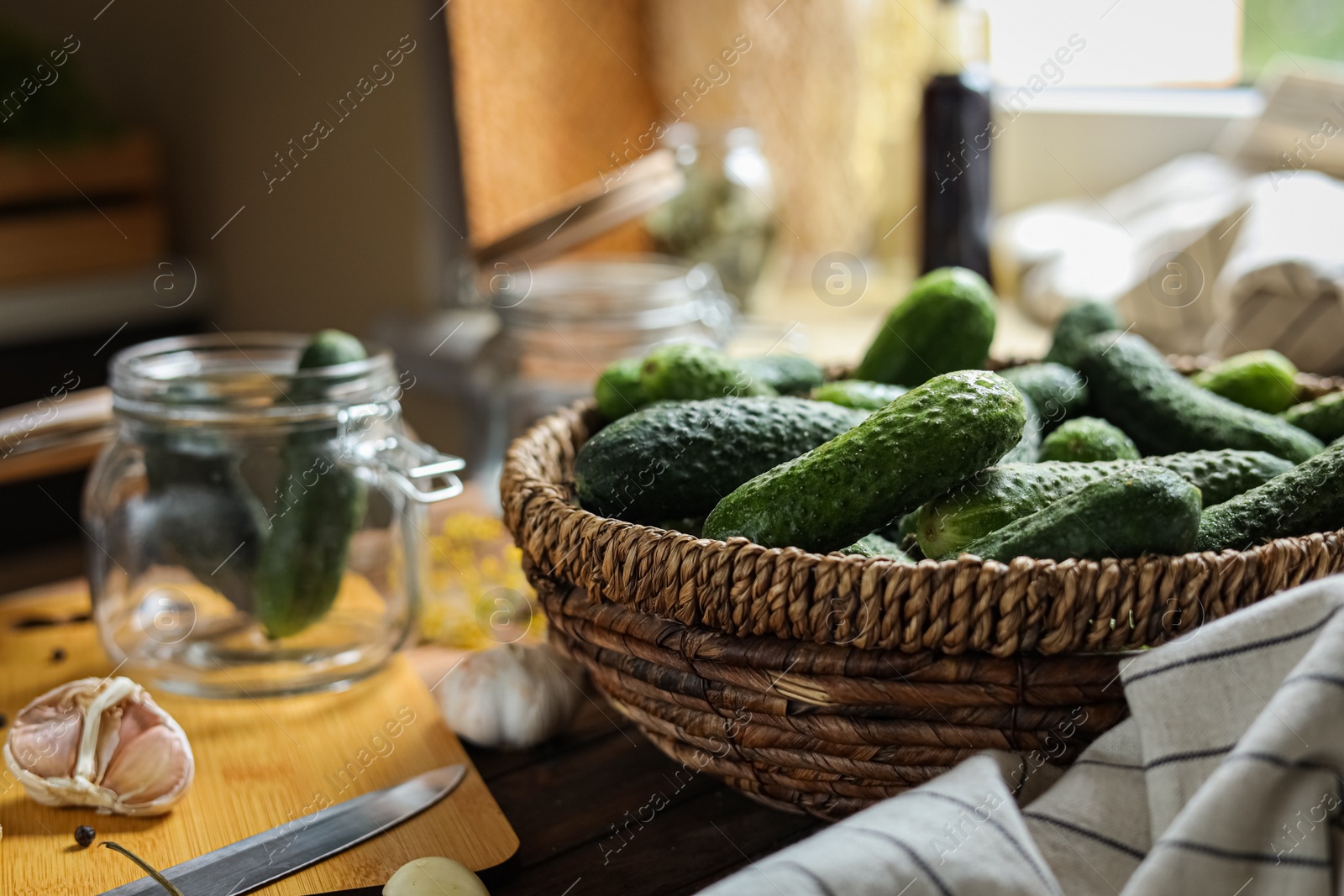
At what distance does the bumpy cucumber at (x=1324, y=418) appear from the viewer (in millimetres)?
832

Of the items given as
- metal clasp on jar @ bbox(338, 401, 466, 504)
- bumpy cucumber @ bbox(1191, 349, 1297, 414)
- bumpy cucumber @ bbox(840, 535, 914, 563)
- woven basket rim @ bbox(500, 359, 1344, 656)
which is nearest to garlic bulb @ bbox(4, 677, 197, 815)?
metal clasp on jar @ bbox(338, 401, 466, 504)

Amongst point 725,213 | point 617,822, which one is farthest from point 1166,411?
point 725,213

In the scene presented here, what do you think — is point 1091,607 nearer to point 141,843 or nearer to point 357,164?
point 141,843

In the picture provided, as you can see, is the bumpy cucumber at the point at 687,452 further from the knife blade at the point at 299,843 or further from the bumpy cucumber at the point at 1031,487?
the knife blade at the point at 299,843

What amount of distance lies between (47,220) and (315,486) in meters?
2.53

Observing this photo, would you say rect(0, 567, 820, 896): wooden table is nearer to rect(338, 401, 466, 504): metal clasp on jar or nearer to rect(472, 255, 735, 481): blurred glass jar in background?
rect(338, 401, 466, 504): metal clasp on jar

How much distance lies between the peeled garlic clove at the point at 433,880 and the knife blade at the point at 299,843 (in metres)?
0.07

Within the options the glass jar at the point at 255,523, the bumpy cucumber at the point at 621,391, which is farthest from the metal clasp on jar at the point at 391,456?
the bumpy cucumber at the point at 621,391

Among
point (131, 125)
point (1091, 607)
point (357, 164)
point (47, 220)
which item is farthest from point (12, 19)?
point (1091, 607)

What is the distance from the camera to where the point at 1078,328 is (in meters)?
0.94

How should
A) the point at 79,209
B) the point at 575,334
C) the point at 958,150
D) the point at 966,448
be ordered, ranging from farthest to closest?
the point at 79,209
the point at 958,150
the point at 575,334
the point at 966,448

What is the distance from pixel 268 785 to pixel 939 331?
0.60 meters

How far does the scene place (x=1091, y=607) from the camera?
0.55m

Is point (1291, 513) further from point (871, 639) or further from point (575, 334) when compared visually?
point (575, 334)
